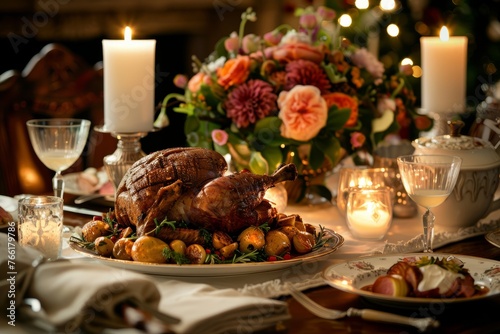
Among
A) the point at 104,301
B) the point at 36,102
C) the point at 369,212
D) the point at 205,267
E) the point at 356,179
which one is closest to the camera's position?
the point at 104,301

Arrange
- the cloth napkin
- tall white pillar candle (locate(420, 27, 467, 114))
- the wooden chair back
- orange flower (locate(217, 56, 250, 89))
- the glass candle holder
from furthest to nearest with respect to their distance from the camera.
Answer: the wooden chair back → tall white pillar candle (locate(420, 27, 467, 114)) → orange flower (locate(217, 56, 250, 89)) → the glass candle holder → the cloth napkin

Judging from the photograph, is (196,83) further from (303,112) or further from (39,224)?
(39,224)

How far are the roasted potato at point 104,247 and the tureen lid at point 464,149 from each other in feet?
2.22

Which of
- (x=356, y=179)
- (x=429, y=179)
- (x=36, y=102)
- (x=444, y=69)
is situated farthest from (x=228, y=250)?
(x=36, y=102)

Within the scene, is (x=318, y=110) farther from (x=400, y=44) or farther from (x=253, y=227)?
(x=400, y=44)

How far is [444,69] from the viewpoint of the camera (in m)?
2.09

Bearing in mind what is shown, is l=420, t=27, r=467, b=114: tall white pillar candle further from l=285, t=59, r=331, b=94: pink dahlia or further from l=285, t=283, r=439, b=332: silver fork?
l=285, t=283, r=439, b=332: silver fork

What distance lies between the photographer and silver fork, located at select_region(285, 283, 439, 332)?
98 cm

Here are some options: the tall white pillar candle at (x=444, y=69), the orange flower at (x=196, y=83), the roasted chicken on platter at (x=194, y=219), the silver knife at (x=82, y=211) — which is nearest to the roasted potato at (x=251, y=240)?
the roasted chicken on platter at (x=194, y=219)

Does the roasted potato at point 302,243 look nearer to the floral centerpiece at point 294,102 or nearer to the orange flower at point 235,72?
the floral centerpiece at point 294,102

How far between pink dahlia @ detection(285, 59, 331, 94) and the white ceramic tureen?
10.8 inches

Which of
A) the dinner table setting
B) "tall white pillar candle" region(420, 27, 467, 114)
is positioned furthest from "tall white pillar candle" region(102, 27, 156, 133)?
"tall white pillar candle" region(420, 27, 467, 114)

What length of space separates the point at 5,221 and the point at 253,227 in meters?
0.49

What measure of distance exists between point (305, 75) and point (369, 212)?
0.39m
